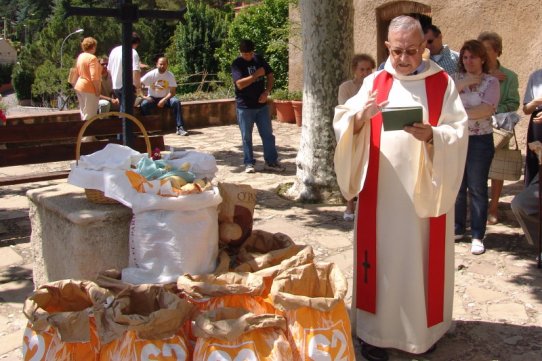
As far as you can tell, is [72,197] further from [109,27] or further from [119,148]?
[109,27]

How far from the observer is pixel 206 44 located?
26984 millimetres

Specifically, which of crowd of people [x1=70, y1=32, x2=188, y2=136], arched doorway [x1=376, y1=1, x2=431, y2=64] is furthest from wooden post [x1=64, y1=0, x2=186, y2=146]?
arched doorway [x1=376, y1=1, x2=431, y2=64]

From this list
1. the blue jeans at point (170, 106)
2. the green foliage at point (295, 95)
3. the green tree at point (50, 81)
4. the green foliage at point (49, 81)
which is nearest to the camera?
the blue jeans at point (170, 106)

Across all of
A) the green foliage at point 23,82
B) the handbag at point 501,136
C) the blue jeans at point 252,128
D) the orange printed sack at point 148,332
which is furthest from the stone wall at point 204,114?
the green foliage at point 23,82

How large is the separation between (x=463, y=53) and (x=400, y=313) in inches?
104

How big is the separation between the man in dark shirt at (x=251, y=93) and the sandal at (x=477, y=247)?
3.72 m

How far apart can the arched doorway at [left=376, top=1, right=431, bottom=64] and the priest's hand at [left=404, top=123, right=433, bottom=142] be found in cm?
771

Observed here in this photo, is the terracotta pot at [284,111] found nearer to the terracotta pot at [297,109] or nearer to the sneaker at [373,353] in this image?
the terracotta pot at [297,109]

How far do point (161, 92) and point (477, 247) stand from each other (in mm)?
7688

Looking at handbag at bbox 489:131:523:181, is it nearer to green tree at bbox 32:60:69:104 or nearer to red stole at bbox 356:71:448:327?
red stole at bbox 356:71:448:327

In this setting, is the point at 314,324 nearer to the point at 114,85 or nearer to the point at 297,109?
the point at 114,85

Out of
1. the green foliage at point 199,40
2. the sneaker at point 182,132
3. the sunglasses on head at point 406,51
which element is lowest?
the sneaker at point 182,132

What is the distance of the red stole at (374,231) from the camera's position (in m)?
3.60

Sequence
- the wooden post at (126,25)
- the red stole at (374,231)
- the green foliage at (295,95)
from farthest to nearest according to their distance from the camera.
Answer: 1. the green foliage at (295,95)
2. the wooden post at (126,25)
3. the red stole at (374,231)
